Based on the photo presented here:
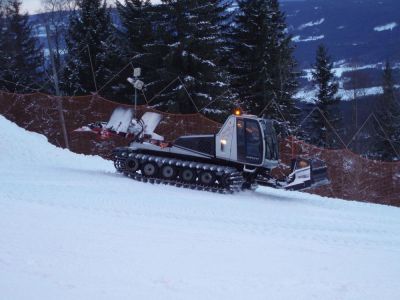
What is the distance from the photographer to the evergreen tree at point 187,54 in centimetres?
2423

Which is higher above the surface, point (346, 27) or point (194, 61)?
point (346, 27)

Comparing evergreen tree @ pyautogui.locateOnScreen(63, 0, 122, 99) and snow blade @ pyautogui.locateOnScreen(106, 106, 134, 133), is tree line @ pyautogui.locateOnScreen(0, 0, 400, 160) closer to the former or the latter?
evergreen tree @ pyautogui.locateOnScreen(63, 0, 122, 99)

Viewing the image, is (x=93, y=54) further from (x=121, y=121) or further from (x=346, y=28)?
(x=346, y=28)

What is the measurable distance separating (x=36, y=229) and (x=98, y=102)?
13.6 metres

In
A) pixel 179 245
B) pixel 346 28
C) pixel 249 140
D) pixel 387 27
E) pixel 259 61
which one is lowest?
pixel 179 245

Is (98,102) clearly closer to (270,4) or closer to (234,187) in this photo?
(234,187)

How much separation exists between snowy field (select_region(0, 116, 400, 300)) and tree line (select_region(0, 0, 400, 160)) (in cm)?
1136

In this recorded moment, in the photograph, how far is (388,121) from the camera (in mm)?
37344

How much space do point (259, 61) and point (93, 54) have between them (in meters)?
9.28

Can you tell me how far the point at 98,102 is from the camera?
2086 cm

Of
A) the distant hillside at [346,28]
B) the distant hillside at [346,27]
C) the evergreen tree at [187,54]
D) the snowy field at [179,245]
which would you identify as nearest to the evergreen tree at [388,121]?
the evergreen tree at [187,54]

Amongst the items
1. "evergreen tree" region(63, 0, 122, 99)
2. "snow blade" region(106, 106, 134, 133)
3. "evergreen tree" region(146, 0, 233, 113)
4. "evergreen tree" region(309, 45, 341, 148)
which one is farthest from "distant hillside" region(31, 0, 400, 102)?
"snow blade" region(106, 106, 134, 133)

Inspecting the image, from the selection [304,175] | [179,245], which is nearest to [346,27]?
[304,175]

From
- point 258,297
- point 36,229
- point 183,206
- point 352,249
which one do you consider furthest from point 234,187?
point 258,297
